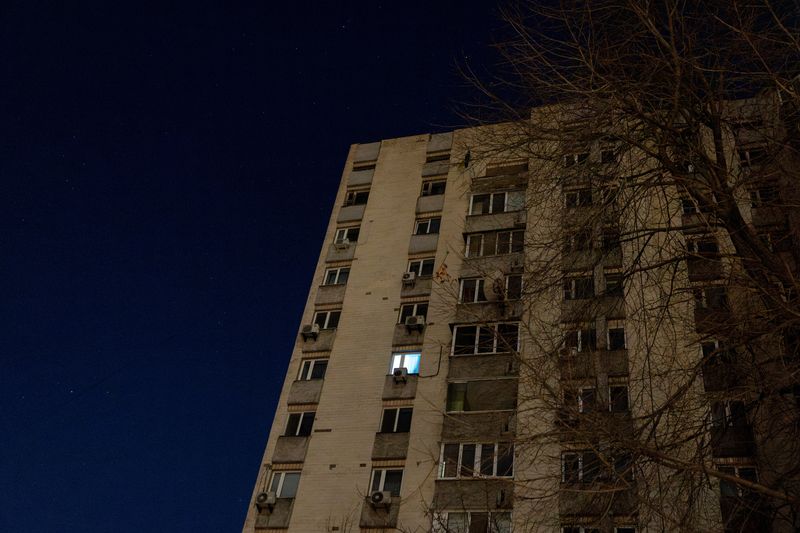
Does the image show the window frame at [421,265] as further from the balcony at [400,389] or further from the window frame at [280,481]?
the window frame at [280,481]

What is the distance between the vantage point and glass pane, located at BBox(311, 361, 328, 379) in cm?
2248

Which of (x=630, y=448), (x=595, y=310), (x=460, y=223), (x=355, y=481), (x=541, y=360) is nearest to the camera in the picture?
(x=630, y=448)

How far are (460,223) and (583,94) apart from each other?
17.1m

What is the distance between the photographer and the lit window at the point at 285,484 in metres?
19.8

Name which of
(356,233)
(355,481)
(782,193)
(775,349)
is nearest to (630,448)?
(775,349)

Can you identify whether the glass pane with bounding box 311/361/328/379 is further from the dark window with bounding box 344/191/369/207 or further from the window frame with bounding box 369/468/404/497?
the dark window with bounding box 344/191/369/207

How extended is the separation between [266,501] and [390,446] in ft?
11.6

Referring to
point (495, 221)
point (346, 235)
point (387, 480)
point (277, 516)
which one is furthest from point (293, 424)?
point (495, 221)

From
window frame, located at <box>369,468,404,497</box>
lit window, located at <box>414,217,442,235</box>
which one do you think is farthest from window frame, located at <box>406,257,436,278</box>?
window frame, located at <box>369,468,404,497</box>

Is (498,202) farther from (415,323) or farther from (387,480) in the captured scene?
(387,480)

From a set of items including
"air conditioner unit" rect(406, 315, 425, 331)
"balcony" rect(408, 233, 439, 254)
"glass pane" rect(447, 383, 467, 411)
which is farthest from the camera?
"balcony" rect(408, 233, 439, 254)

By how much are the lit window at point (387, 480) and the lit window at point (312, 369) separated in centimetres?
403

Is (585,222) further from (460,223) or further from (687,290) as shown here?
(460,223)

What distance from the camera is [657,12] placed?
8531 millimetres
